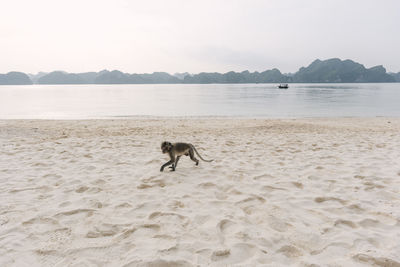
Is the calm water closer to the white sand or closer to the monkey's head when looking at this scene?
the white sand

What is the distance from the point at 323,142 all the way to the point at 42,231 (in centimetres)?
956

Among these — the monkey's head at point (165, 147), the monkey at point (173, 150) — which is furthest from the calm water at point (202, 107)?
the monkey's head at point (165, 147)

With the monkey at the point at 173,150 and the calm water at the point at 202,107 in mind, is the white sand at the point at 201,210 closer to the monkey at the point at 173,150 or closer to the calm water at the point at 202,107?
the monkey at the point at 173,150

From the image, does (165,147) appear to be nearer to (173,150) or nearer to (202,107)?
(173,150)

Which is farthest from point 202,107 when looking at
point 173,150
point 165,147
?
point 165,147

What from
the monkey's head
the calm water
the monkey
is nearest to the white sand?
the monkey

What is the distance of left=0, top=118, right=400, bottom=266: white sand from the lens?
281cm

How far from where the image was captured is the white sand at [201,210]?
9.22ft

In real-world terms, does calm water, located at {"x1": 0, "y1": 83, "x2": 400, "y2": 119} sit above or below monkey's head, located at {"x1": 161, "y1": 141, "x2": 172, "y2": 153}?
below

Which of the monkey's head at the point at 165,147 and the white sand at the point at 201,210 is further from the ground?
the monkey's head at the point at 165,147

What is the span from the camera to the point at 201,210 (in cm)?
392

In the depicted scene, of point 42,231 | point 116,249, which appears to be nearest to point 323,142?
point 116,249

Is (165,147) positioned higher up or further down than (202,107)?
higher up

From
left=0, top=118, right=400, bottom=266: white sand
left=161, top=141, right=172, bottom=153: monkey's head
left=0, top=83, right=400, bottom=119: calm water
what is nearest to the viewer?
left=0, top=118, right=400, bottom=266: white sand
